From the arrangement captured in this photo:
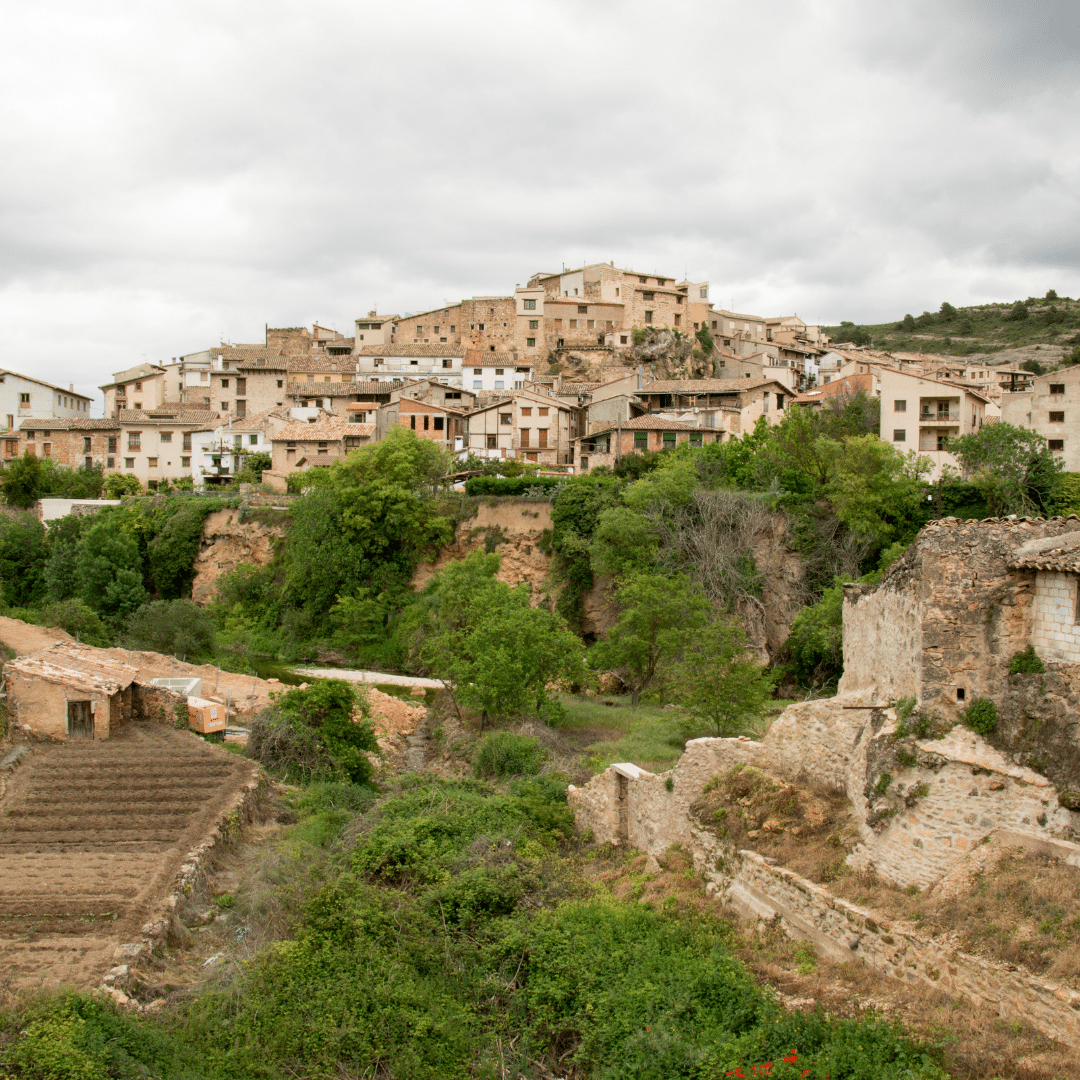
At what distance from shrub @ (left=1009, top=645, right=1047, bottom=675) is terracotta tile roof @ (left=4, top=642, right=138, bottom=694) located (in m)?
19.0

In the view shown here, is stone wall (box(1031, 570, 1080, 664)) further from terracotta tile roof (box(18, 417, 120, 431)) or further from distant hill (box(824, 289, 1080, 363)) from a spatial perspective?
distant hill (box(824, 289, 1080, 363))

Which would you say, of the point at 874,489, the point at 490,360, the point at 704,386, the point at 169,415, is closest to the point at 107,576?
the point at 169,415

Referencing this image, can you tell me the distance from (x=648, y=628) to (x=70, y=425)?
49656 millimetres

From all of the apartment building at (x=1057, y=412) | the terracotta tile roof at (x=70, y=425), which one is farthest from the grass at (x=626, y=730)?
the terracotta tile roof at (x=70, y=425)

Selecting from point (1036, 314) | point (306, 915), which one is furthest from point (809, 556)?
point (1036, 314)

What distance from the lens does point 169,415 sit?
63094 millimetres

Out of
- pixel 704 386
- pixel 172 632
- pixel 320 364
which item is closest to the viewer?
pixel 172 632

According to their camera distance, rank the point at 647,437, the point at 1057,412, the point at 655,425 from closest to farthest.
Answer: the point at 1057,412 → the point at 647,437 → the point at 655,425

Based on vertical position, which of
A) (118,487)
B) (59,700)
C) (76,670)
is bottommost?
(59,700)

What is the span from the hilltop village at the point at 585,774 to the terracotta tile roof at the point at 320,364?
22491 mm

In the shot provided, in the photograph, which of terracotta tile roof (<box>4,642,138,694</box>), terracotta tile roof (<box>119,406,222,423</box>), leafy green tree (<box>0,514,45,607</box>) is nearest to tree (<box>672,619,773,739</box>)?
terracotta tile roof (<box>4,642,138,694</box>)

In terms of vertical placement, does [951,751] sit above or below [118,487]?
below

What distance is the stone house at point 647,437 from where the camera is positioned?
4881cm

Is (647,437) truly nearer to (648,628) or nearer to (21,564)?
(648,628)
